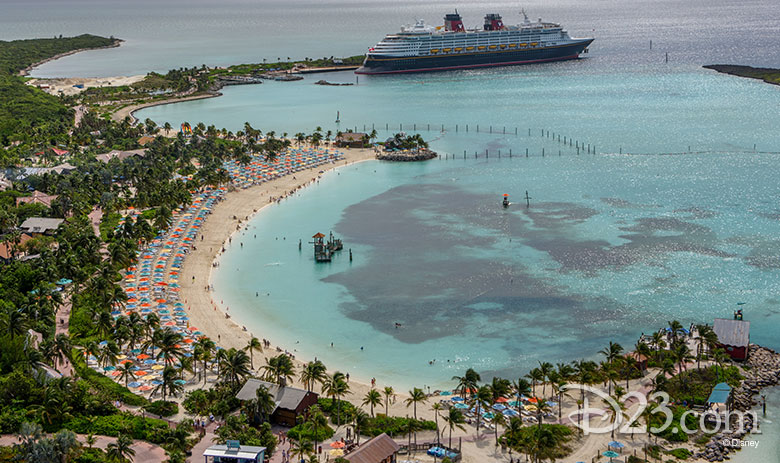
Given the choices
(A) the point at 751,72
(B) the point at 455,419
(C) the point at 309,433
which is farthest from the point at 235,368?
(A) the point at 751,72

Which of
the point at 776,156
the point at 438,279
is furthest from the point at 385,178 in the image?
the point at 776,156

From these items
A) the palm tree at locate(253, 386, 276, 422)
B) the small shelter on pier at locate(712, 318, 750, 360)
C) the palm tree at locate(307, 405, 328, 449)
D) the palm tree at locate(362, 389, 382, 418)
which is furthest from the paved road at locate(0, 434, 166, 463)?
the small shelter on pier at locate(712, 318, 750, 360)

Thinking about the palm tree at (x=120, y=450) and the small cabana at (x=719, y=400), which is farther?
the small cabana at (x=719, y=400)

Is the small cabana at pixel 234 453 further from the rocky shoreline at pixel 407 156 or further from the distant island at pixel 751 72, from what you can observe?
the distant island at pixel 751 72

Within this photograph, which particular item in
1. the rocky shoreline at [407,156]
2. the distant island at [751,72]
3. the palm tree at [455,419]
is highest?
the distant island at [751,72]

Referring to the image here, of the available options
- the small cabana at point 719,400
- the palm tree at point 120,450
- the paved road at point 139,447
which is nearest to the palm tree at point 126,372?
the paved road at point 139,447

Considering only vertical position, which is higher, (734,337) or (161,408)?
(734,337)

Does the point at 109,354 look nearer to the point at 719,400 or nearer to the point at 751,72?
the point at 719,400
